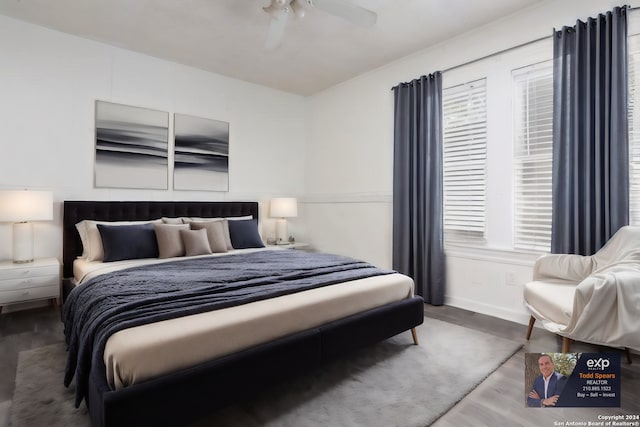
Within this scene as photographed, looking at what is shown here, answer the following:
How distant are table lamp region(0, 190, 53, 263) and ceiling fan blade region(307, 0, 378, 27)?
2.90 m

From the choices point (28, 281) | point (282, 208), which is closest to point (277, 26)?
point (282, 208)

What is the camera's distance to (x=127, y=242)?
128 inches

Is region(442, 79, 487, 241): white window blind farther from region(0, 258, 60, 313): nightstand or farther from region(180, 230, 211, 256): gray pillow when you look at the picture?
region(0, 258, 60, 313): nightstand

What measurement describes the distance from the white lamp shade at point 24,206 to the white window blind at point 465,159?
393cm

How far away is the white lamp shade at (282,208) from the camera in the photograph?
479 centimetres

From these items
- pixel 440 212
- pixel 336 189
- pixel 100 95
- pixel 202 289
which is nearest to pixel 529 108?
pixel 440 212

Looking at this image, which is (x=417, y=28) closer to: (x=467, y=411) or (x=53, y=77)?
(x=467, y=411)

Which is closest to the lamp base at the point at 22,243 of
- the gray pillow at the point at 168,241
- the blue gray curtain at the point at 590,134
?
the gray pillow at the point at 168,241

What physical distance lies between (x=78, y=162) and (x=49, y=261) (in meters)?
1.05

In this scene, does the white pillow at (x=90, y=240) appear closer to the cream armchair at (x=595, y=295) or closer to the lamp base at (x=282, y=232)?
the lamp base at (x=282, y=232)

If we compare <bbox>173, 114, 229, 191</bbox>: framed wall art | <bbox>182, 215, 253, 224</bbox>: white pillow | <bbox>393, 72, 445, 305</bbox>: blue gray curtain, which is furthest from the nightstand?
<bbox>393, 72, 445, 305</bbox>: blue gray curtain

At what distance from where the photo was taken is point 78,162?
3.62 meters

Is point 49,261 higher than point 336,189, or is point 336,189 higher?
point 336,189

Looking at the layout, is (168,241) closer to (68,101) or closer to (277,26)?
(68,101)
